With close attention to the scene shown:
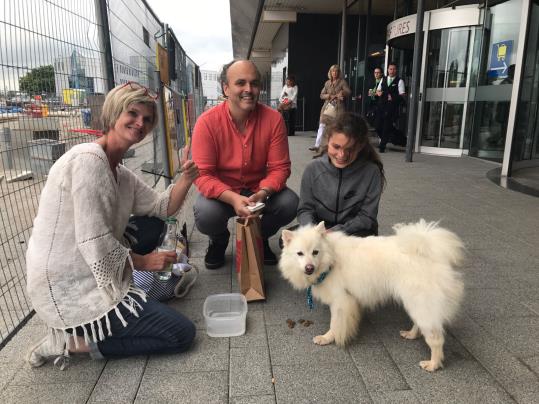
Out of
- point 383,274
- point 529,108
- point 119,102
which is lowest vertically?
point 383,274

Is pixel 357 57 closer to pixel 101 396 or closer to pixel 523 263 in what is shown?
pixel 523 263

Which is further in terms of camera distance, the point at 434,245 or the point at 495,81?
the point at 495,81

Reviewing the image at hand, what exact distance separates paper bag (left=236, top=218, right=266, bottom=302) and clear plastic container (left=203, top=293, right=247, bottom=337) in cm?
11

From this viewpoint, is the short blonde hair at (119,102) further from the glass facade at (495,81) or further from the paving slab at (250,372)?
the glass facade at (495,81)

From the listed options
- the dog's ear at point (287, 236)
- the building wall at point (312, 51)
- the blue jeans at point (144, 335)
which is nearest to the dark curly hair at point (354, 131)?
the dog's ear at point (287, 236)

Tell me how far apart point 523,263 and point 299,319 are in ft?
7.62

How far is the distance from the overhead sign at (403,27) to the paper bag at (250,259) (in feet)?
30.3

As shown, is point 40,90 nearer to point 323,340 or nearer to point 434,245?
point 323,340

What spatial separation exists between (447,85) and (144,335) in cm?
998

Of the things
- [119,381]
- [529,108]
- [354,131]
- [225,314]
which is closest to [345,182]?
[354,131]

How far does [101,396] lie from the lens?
2133 mm

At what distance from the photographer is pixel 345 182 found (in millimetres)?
3162

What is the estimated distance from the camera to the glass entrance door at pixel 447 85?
32.1 ft

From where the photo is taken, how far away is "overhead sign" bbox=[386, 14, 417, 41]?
10227mm
